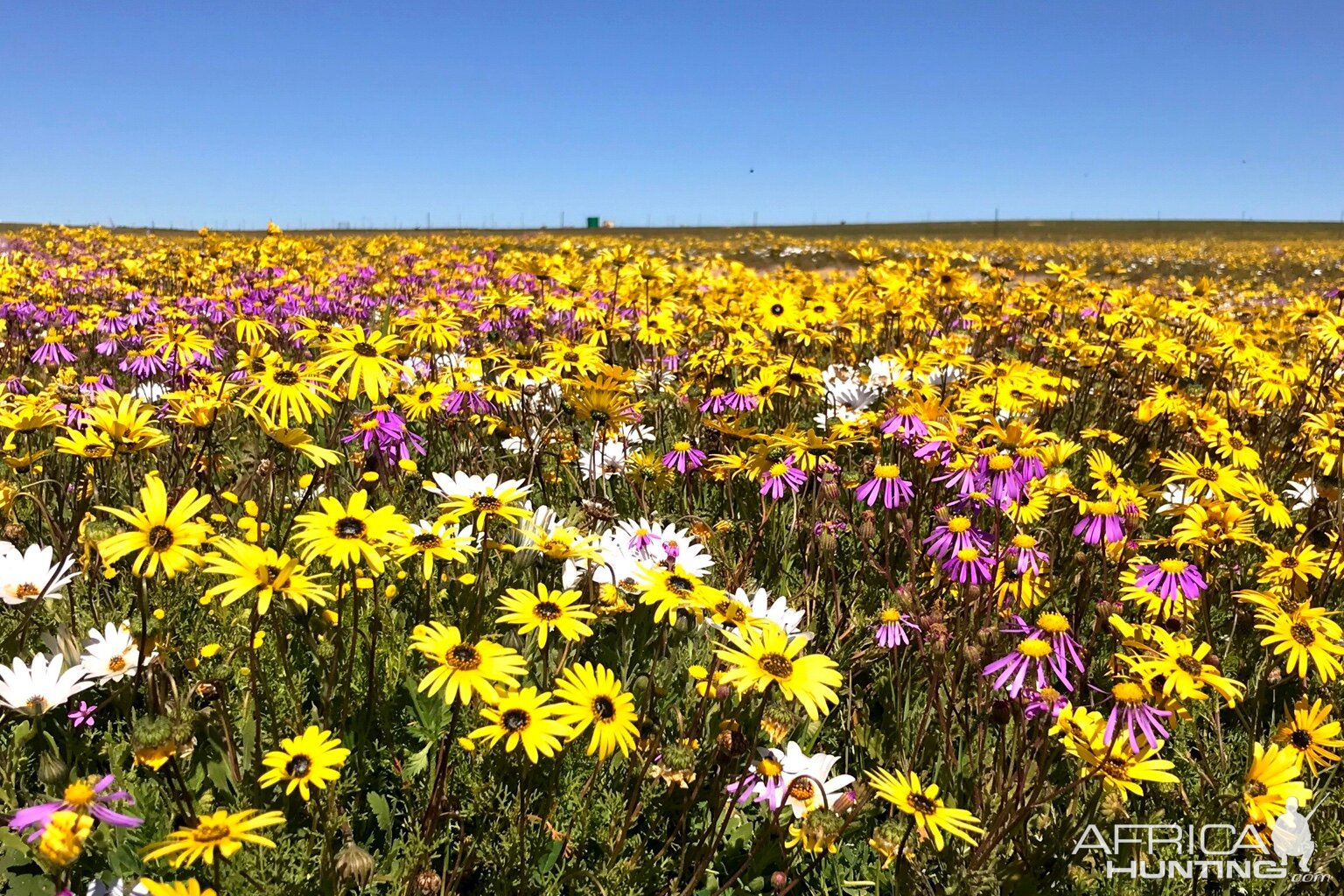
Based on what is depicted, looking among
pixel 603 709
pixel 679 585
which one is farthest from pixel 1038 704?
pixel 603 709

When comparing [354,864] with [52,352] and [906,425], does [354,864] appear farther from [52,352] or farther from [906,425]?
[52,352]

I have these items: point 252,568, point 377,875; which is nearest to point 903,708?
point 377,875

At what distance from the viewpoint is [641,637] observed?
2479mm

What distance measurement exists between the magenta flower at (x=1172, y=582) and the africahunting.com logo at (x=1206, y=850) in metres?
0.63

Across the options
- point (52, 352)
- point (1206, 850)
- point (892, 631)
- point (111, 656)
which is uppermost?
point (52, 352)

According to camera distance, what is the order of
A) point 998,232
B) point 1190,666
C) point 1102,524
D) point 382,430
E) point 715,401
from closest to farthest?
point 1190,666
point 1102,524
point 382,430
point 715,401
point 998,232

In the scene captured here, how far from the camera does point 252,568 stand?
154 cm

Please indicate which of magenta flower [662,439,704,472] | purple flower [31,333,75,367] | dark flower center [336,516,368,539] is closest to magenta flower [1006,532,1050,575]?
magenta flower [662,439,704,472]

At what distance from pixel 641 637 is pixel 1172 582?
1692 millimetres

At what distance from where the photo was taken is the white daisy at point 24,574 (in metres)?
2.04

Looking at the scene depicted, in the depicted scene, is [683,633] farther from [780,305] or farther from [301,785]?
[780,305]

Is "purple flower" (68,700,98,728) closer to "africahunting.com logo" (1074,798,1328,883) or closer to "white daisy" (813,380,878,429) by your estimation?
"africahunting.com logo" (1074,798,1328,883)

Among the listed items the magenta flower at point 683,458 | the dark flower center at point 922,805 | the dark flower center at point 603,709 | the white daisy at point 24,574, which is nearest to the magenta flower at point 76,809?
the dark flower center at point 603,709

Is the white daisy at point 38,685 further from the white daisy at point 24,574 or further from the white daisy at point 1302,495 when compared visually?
the white daisy at point 1302,495
